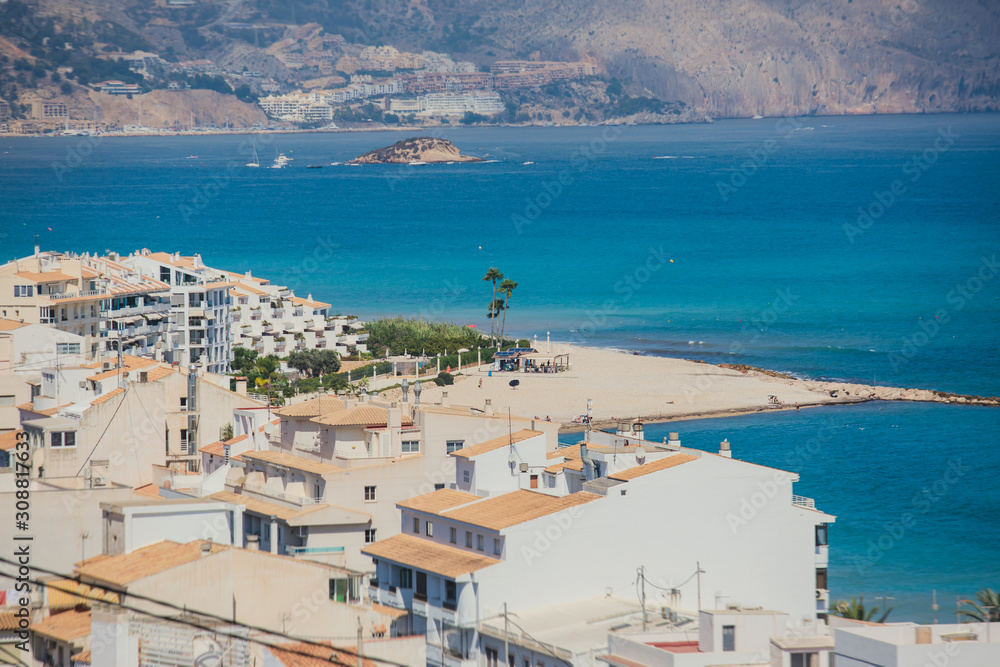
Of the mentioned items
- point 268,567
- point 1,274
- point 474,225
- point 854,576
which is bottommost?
point 854,576

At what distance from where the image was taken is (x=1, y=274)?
4906cm

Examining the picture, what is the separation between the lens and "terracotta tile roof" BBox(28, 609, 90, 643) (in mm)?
16438

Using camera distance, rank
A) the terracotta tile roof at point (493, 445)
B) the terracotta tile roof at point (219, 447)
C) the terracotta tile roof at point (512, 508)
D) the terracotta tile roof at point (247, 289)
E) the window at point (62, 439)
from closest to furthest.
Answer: the terracotta tile roof at point (512, 508) < the terracotta tile roof at point (493, 445) < the window at point (62, 439) < the terracotta tile roof at point (219, 447) < the terracotta tile roof at point (247, 289)

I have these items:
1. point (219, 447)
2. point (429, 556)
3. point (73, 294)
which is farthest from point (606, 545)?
point (73, 294)

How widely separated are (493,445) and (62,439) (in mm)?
9134

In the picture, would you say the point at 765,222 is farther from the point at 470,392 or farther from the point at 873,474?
the point at 873,474

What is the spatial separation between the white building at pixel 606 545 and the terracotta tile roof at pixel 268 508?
7.20 feet

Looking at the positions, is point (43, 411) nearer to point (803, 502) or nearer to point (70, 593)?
point (70, 593)

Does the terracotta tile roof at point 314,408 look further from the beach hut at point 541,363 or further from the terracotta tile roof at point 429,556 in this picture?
the beach hut at point 541,363

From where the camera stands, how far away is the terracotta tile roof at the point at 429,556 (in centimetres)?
2072

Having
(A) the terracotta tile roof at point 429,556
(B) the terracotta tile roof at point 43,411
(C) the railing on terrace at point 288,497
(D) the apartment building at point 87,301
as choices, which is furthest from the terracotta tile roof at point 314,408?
(D) the apartment building at point 87,301

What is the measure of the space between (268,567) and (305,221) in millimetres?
137095

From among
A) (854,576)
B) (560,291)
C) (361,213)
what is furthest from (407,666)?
(361,213)

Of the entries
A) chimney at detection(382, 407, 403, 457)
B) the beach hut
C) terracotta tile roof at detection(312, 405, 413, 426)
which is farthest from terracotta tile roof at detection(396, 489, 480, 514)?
the beach hut
